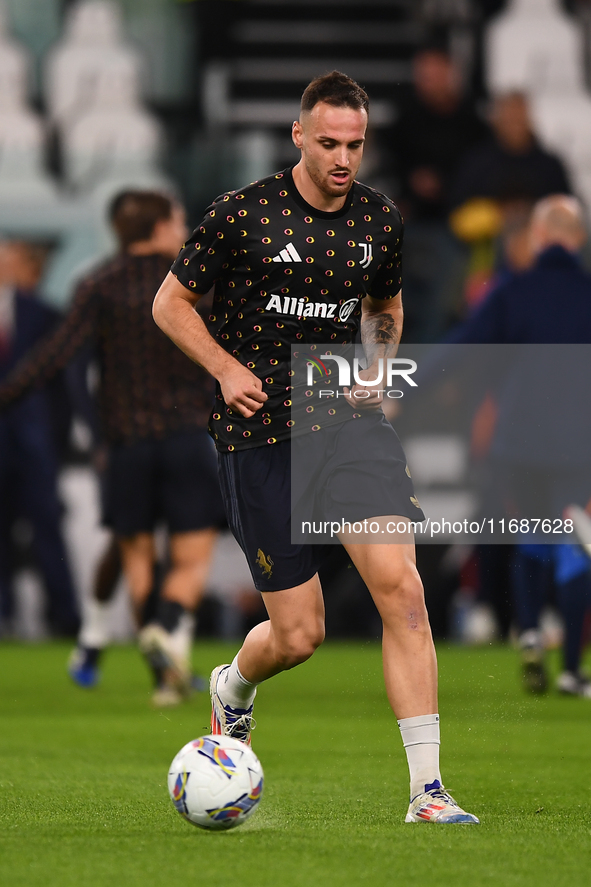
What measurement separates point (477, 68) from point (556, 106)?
784 millimetres

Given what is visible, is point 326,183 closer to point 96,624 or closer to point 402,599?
point 402,599

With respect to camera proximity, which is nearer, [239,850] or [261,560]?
[239,850]

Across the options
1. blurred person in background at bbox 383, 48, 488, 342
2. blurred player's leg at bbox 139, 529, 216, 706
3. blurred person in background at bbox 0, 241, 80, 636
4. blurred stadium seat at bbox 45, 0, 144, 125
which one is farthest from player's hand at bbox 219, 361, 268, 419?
blurred stadium seat at bbox 45, 0, 144, 125

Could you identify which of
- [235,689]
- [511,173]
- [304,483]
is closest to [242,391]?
[304,483]

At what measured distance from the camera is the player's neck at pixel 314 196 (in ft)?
14.3

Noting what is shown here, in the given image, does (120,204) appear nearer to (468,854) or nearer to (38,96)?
(468,854)

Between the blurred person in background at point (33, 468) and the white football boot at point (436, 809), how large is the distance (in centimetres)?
726

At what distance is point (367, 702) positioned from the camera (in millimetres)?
6809

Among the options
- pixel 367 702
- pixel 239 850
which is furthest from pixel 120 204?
pixel 239 850

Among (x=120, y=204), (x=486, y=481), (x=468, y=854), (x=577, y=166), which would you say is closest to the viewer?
(x=468, y=854)

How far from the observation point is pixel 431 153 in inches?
505

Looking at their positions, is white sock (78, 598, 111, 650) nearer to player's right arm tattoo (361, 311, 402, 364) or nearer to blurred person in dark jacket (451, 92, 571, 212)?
player's right arm tattoo (361, 311, 402, 364)

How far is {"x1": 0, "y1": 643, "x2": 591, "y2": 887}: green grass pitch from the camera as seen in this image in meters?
3.38

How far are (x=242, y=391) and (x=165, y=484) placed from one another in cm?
336
